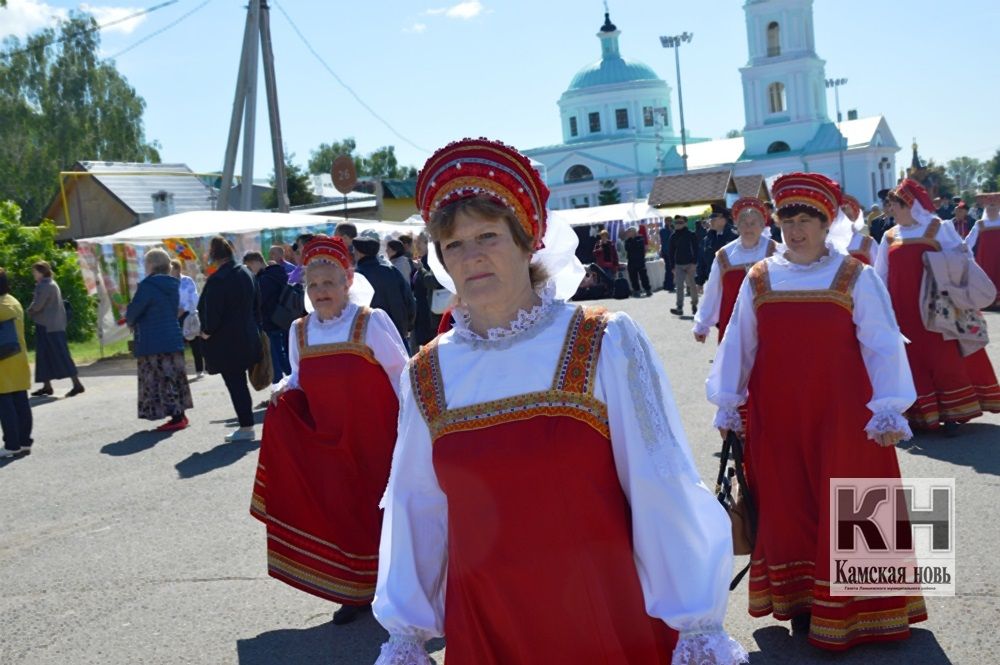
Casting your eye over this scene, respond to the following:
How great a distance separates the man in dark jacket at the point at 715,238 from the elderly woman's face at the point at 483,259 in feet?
44.9

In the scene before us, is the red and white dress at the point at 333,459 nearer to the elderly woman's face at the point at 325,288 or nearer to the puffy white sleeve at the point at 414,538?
the elderly woman's face at the point at 325,288

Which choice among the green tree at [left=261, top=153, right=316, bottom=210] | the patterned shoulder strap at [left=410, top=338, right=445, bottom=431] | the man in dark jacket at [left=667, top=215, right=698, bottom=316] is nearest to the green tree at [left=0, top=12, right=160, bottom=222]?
the green tree at [left=261, top=153, right=316, bottom=210]

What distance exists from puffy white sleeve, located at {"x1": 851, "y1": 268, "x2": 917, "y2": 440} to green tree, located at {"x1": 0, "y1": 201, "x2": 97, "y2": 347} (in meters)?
21.0

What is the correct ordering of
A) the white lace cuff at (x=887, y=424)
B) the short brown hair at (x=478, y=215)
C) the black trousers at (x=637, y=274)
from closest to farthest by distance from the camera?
the short brown hair at (x=478, y=215) → the white lace cuff at (x=887, y=424) → the black trousers at (x=637, y=274)

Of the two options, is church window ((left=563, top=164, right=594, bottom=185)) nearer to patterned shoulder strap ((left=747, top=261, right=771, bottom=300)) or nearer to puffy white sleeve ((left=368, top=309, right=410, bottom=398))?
puffy white sleeve ((left=368, top=309, right=410, bottom=398))

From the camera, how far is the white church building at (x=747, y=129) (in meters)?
86.5

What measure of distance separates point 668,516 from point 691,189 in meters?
44.2

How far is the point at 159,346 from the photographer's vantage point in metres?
12.1


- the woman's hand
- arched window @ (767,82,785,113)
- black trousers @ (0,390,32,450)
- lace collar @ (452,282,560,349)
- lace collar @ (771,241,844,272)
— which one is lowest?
black trousers @ (0,390,32,450)

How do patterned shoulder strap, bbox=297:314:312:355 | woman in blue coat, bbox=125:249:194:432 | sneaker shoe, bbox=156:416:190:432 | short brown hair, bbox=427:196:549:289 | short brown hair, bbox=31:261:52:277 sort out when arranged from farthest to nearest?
short brown hair, bbox=31:261:52:277
sneaker shoe, bbox=156:416:190:432
woman in blue coat, bbox=125:249:194:432
patterned shoulder strap, bbox=297:314:312:355
short brown hair, bbox=427:196:549:289

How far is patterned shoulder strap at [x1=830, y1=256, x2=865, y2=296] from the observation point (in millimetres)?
5039

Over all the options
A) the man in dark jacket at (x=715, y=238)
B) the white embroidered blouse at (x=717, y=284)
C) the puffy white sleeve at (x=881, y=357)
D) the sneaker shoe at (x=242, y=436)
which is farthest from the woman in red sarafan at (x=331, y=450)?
the man in dark jacket at (x=715, y=238)

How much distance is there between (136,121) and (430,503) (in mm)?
58973

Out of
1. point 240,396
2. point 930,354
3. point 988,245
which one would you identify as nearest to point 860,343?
point 930,354
